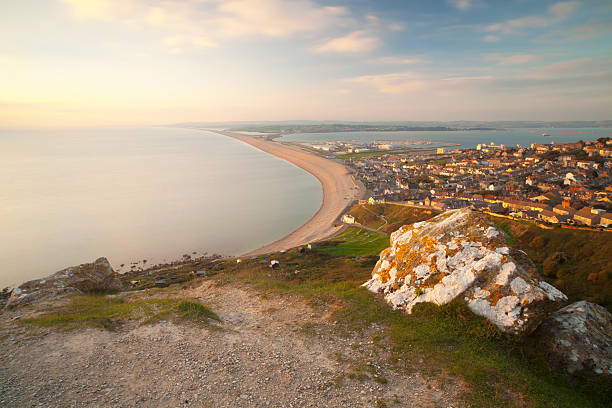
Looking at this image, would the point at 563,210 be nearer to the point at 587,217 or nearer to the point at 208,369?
the point at 587,217

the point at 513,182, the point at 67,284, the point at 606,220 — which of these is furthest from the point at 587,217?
the point at 67,284

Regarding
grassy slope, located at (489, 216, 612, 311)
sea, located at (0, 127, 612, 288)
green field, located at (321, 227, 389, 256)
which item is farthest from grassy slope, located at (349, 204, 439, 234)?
grassy slope, located at (489, 216, 612, 311)

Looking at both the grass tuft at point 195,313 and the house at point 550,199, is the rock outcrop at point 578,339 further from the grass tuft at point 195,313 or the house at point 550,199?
the house at point 550,199

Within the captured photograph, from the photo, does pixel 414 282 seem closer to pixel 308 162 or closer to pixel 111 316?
pixel 111 316

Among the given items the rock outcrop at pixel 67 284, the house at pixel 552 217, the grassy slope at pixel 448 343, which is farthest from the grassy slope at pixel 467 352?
the house at pixel 552 217

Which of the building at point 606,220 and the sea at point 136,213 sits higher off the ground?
the building at point 606,220

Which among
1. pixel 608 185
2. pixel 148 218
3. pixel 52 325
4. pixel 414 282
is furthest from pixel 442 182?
pixel 52 325
